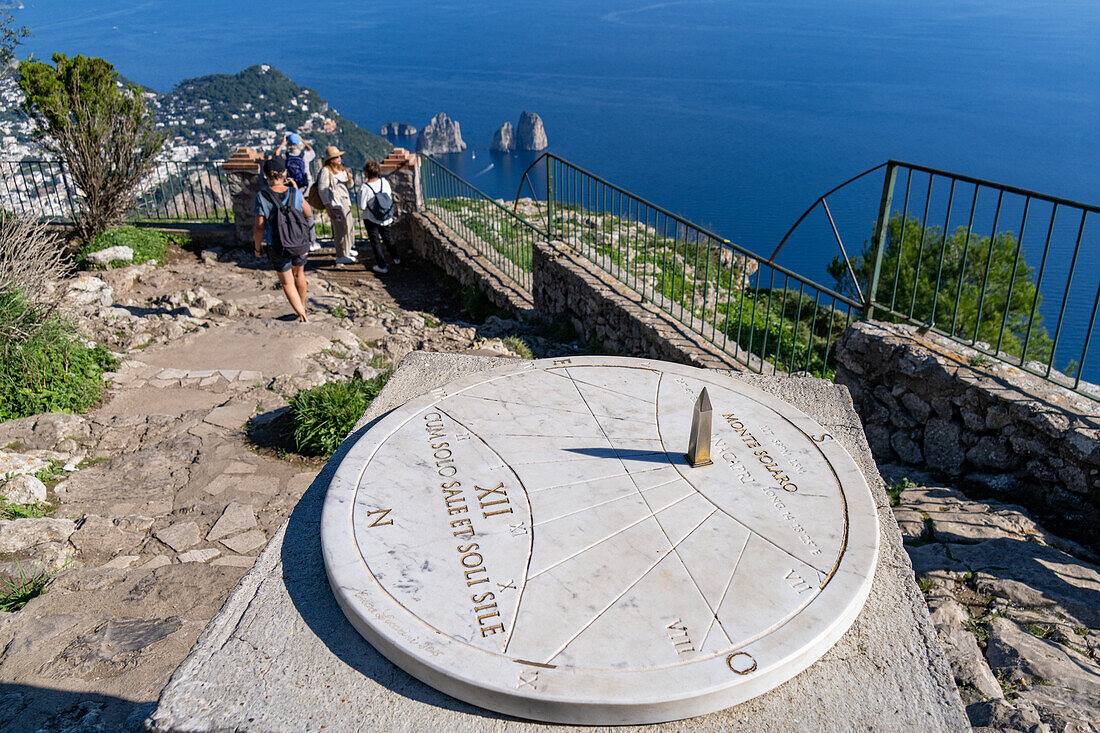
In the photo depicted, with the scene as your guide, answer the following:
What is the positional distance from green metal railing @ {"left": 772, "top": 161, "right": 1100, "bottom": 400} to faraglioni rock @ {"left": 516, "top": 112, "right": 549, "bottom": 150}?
143 ft

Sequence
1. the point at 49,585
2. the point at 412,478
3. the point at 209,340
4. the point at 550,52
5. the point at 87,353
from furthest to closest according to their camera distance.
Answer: the point at 550,52 → the point at 209,340 → the point at 87,353 → the point at 49,585 → the point at 412,478

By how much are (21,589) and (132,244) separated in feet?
28.6

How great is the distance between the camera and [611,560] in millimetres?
2344

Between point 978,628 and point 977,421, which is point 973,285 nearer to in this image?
point 977,421

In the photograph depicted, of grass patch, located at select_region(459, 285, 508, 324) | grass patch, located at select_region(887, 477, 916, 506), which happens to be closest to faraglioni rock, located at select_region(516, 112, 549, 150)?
grass patch, located at select_region(459, 285, 508, 324)

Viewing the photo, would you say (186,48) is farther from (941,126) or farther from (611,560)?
(611,560)

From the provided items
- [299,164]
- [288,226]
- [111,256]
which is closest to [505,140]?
[111,256]

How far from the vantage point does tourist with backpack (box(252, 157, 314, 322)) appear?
6969 mm

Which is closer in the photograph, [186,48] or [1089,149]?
Result: [1089,149]

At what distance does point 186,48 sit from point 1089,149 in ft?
517

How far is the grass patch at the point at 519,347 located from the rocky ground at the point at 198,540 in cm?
11

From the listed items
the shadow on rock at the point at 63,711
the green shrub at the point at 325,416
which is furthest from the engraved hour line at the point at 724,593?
the green shrub at the point at 325,416

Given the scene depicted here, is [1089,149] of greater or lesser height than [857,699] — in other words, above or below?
below

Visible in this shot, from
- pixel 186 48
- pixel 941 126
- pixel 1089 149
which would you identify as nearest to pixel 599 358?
pixel 1089 149
